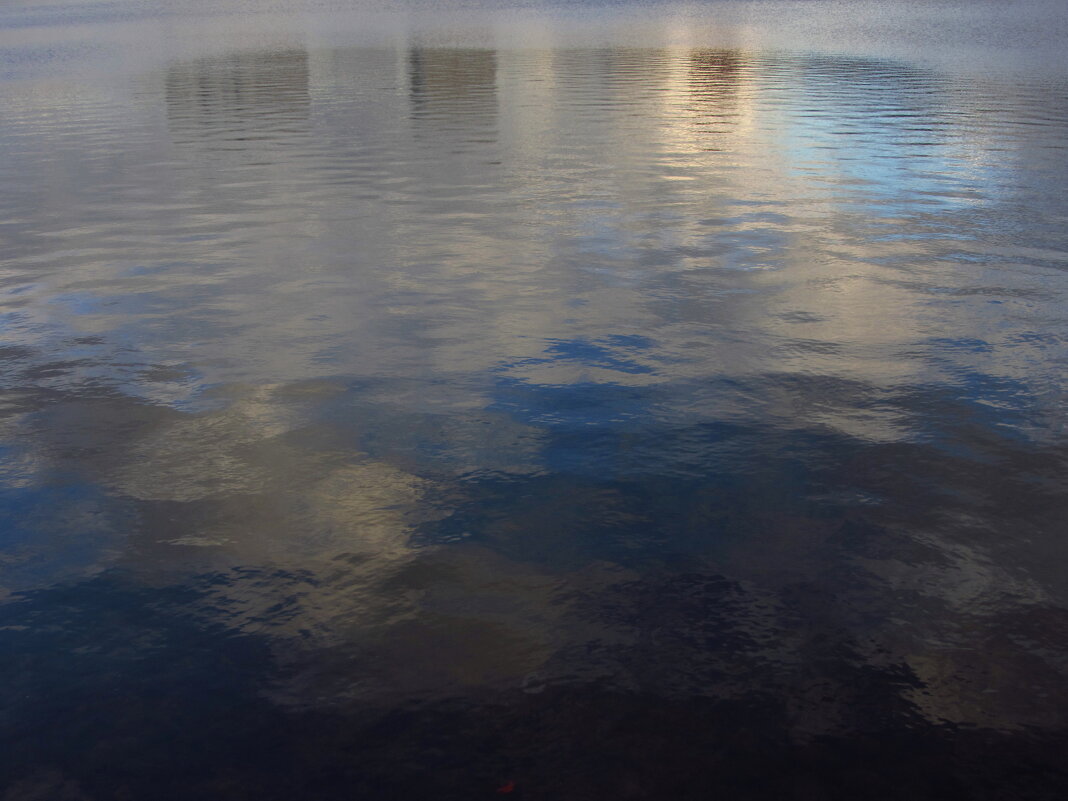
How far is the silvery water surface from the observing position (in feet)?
13.3

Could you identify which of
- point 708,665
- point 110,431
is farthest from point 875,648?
point 110,431

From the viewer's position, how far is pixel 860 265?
1098cm

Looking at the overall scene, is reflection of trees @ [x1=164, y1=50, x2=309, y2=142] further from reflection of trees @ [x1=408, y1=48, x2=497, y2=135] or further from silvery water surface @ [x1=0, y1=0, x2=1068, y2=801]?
silvery water surface @ [x1=0, y1=0, x2=1068, y2=801]

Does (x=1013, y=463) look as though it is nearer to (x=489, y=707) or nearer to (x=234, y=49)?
(x=489, y=707)

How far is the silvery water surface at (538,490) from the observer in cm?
405

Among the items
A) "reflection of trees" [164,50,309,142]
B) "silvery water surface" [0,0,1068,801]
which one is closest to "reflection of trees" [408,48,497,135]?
"reflection of trees" [164,50,309,142]

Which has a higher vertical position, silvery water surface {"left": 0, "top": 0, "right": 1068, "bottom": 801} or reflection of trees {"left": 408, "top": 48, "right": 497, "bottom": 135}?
reflection of trees {"left": 408, "top": 48, "right": 497, "bottom": 135}

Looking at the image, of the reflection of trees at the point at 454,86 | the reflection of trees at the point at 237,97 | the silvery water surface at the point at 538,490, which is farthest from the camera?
the reflection of trees at the point at 454,86

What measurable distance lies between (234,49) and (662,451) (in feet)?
179

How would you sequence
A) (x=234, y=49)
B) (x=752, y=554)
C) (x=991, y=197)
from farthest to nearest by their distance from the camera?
(x=234, y=49) < (x=991, y=197) < (x=752, y=554)

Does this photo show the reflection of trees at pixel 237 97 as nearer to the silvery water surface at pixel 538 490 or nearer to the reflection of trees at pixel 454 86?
the reflection of trees at pixel 454 86

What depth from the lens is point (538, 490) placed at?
242 inches

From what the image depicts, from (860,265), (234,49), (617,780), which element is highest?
(234,49)

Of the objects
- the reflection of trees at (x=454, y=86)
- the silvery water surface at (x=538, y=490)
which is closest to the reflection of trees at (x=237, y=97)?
the reflection of trees at (x=454, y=86)
